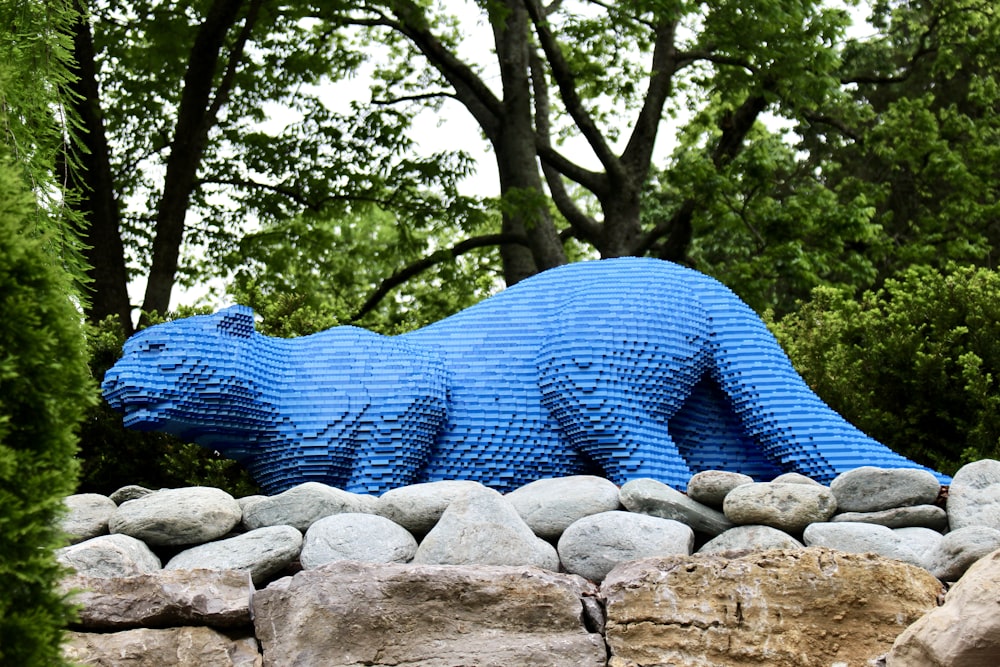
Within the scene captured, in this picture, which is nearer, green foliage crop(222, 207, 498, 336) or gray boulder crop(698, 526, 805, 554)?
gray boulder crop(698, 526, 805, 554)

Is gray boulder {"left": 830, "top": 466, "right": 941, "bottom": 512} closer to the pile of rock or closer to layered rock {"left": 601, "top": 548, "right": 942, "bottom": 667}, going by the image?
the pile of rock

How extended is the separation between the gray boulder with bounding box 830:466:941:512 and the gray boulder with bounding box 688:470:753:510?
0.39 meters

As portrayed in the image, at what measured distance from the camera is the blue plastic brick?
204 inches

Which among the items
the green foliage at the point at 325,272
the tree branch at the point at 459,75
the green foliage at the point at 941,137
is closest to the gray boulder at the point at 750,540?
the green foliage at the point at 325,272

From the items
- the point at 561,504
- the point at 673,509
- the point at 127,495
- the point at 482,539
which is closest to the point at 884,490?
the point at 673,509

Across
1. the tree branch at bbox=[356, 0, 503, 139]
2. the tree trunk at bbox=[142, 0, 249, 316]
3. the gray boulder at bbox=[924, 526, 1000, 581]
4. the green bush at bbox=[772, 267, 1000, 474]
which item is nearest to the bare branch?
the tree branch at bbox=[356, 0, 503, 139]

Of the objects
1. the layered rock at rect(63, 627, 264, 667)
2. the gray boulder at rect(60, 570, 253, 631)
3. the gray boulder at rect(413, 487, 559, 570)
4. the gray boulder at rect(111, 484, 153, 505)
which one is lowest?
the layered rock at rect(63, 627, 264, 667)

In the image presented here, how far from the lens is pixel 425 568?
4098 mm

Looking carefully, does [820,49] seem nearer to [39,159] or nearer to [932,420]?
[932,420]

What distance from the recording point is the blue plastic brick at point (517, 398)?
17.0 ft

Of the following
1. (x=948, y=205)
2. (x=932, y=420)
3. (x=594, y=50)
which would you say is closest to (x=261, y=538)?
(x=932, y=420)

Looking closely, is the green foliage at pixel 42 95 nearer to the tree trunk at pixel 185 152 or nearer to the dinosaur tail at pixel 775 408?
the dinosaur tail at pixel 775 408

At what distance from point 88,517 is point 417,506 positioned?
135 cm

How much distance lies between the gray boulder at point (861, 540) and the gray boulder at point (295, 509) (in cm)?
182
